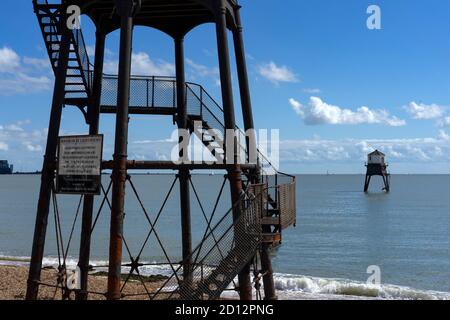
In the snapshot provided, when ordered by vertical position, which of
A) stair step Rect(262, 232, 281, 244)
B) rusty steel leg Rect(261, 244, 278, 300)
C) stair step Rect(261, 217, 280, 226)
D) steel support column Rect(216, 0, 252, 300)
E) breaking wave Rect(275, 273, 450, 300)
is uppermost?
steel support column Rect(216, 0, 252, 300)

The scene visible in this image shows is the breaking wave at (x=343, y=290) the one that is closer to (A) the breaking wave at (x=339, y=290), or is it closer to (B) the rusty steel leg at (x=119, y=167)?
(A) the breaking wave at (x=339, y=290)

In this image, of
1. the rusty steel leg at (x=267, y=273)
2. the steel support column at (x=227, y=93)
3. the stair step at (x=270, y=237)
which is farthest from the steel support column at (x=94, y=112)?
the stair step at (x=270, y=237)

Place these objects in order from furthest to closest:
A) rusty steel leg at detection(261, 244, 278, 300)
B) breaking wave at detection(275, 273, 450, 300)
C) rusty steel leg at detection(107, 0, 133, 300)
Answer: breaking wave at detection(275, 273, 450, 300)
rusty steel leg at detection(261, 244, 278, 300)
rusty steel leg at detection(107, 0, 133, 300)

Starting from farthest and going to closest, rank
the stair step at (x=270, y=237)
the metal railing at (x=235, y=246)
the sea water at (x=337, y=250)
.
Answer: the sea water at (x=337, y=250)
the stair step at (x=270, y=237)
the metal railing at (x=235, y=246)

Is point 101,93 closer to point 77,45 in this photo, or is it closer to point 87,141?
point 77,45

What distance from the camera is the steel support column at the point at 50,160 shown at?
12352mm

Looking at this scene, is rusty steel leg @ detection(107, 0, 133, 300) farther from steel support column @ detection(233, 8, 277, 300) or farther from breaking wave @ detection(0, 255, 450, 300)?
breaking wave @ detection(0, 255, 450, 300)

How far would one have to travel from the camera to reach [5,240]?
2169 inches

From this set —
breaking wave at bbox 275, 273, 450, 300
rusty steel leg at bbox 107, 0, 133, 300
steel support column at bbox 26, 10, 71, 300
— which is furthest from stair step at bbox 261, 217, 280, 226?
breaking wave at bbox 275, 273, 450, 300

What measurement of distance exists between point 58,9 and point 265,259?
308 inches

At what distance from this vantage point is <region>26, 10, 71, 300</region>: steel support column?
12352 millimetres

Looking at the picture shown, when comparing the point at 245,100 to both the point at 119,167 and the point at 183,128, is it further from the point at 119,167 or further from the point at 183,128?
the point at 119,167

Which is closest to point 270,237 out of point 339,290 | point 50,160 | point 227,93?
point 227,93
